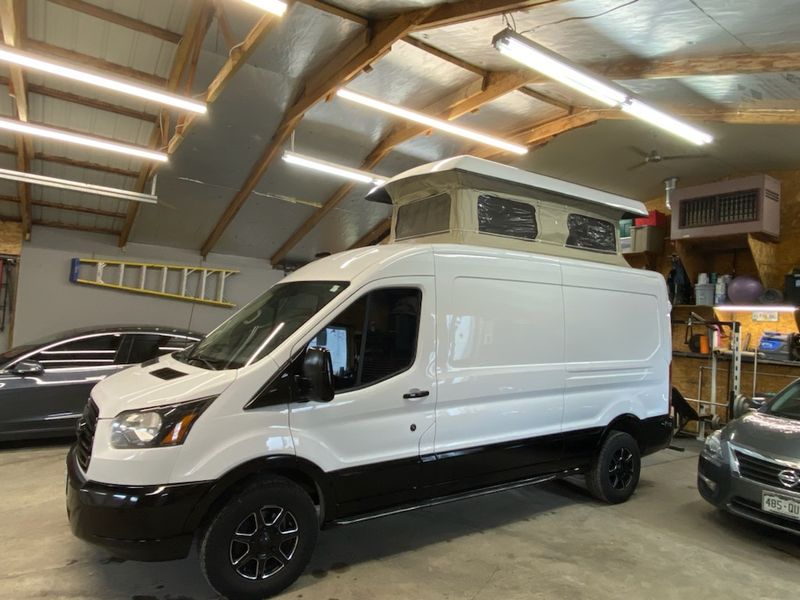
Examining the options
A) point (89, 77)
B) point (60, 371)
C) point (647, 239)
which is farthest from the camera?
point (647, 239)

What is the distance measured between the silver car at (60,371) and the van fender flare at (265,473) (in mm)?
3481

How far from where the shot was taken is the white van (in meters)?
2.38

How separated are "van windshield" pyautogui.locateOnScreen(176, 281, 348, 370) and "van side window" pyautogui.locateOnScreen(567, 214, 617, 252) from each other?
2219 mm

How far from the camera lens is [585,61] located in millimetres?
5383

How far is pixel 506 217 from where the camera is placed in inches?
149

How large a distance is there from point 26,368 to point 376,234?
738 cm

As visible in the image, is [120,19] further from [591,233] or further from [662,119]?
[662,119]

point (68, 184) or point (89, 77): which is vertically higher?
point (89, 77)

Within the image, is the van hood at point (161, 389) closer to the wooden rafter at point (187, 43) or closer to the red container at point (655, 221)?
the wooden rafter at point (187, 43)

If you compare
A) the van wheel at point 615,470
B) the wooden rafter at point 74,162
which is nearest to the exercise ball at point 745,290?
the van wheel at point 615,470

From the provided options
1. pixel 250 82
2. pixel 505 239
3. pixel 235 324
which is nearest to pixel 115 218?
pixel 250 82

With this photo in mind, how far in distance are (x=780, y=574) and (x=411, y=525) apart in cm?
228

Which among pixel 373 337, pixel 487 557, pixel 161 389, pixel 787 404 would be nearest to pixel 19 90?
pixel 161 389

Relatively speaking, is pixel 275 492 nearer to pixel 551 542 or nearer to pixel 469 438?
pixel 469 438
